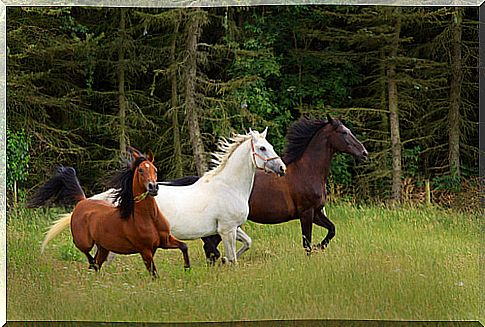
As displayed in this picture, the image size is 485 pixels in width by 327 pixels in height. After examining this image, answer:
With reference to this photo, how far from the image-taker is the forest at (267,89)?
735cm

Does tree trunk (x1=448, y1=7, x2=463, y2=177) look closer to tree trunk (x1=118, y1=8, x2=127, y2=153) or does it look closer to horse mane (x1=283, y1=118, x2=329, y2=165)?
horse mane (x1=283, y1=118, x2=329, y2=165)

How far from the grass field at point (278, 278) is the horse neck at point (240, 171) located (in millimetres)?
470

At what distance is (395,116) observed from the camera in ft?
24.4

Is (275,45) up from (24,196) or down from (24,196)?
up

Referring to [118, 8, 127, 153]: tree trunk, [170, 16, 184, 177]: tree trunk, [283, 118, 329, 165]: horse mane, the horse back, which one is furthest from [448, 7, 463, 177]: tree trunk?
[118, 8, 127, 153]: tree trunk

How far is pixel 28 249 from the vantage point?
23.5ft

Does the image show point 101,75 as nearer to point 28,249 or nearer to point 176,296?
point 28,249

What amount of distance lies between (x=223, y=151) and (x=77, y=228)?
137 centimetres

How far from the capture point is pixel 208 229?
22.7 feet

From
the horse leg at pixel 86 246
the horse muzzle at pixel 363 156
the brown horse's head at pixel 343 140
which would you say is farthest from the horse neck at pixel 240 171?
the horse leg at pixel 86 246

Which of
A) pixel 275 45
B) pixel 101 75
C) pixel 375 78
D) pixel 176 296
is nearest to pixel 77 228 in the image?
pixel 176 296

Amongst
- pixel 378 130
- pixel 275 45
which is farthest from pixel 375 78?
pixel 275 45

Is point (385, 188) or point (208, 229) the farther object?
point (385, 188)

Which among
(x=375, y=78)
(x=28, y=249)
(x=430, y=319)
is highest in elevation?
(x=375, y=78)
